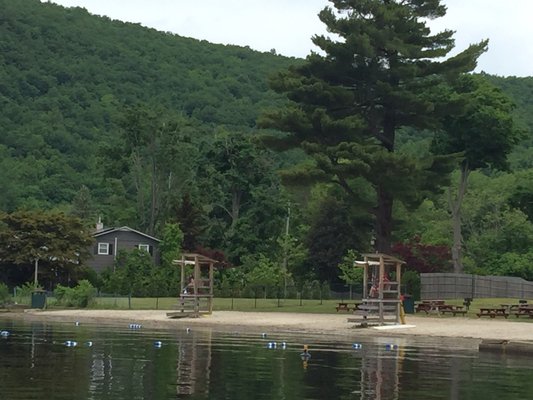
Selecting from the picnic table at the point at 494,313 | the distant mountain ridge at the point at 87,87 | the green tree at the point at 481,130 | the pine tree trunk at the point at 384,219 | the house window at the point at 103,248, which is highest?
the distant mountain ridge at the point at 87,87

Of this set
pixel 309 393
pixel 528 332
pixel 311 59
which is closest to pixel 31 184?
pixel 311 59

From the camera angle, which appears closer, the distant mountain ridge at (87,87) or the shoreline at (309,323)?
the shoreline at (309,323)

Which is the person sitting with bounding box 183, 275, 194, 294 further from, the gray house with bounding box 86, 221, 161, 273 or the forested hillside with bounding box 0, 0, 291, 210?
the forested hillside with bounding box 0, 0, 291, 210

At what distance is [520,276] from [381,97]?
29529 millimetres

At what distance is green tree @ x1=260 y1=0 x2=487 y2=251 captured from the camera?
65375 millimetres

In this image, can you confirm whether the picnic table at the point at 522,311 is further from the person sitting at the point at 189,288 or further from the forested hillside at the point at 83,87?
the forested hillside at the point at 83,87

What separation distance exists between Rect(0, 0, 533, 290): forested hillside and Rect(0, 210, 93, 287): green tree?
592 inches

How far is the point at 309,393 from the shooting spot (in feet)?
76.5

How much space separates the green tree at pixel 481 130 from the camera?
78.6 meters

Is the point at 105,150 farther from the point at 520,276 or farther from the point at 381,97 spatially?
the point at 381,97

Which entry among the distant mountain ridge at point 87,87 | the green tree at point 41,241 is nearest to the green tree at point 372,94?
the green tree at point 41,241

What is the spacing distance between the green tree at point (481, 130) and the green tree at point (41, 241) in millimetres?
28797

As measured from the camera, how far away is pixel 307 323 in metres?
53.6

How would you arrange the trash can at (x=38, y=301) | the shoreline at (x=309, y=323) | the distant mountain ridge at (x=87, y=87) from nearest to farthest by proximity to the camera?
the shoreline at (x=309, y=323) → the trash can at (x=38, y=301) → the distant mountain ridge at (x=87, y=87)
